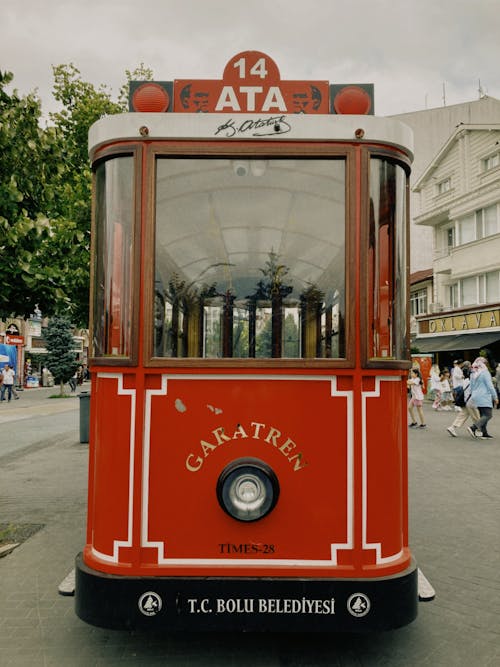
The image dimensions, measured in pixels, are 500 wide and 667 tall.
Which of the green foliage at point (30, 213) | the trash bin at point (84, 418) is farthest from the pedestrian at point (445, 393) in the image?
the green foliage at point (30, 213)

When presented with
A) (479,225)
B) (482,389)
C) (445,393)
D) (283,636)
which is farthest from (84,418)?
(479,225)

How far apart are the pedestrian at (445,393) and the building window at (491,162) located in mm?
11263

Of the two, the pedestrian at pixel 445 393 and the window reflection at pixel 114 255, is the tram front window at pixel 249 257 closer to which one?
the window reflection at pixel 114 255

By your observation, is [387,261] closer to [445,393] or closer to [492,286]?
[445,393]

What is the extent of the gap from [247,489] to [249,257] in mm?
1255

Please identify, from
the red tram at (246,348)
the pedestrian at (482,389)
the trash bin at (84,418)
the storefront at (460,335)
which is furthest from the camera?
the storefront at (460,335)

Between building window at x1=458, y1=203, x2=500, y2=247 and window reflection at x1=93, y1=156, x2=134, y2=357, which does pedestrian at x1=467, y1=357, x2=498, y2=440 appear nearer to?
window reflection at x1=93, y1=156, x2=134, y2=357

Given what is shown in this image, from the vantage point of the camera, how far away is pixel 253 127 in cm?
325

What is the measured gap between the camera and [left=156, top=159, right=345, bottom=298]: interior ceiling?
10.6 ft

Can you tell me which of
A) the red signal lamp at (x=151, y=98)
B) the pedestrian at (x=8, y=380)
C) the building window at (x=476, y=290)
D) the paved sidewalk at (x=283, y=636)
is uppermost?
the building window at (x=476, y=290)

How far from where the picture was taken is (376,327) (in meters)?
3.27

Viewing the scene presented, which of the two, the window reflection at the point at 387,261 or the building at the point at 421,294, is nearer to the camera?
the window reflection at the point at 387,261

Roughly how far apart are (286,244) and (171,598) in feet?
6.44

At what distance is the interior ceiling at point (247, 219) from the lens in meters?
3.24
